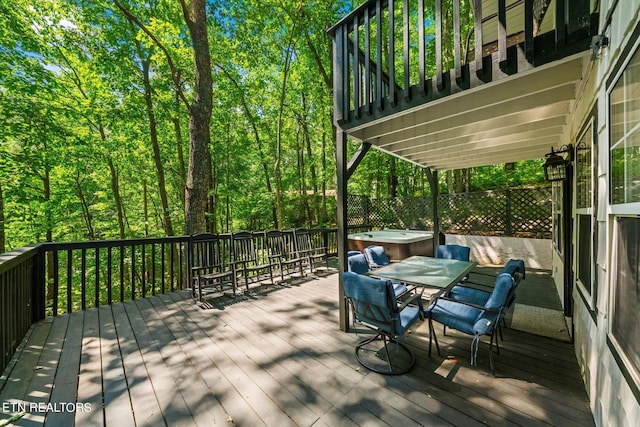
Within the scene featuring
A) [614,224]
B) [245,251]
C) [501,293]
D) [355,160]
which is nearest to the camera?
[614,224]

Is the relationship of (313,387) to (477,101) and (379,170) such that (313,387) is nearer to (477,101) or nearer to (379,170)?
(477,101)

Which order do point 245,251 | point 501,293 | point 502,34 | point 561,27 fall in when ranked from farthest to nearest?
point 245,251, point 501,293, point 502,34, point 561,27

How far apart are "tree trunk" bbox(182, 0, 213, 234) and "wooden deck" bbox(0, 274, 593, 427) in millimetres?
2355

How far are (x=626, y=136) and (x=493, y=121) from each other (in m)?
2.05

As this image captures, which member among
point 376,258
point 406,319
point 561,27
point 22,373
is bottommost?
point 22,373

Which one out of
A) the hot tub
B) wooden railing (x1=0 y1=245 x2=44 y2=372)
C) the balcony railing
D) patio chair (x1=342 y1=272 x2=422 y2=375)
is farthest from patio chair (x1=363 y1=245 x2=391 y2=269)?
wooden railing (x1=0 y1=245 x2=44 y2=372)

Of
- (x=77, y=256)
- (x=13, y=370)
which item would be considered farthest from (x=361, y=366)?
(x=77, y=256)

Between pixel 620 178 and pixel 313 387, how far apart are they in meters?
2.53

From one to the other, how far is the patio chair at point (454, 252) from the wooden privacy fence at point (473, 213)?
3995 mm

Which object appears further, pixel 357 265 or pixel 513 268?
pixel 357 265

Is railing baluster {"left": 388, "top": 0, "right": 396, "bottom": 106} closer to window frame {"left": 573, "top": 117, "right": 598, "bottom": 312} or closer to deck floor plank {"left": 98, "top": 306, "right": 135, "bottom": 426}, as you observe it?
window frame {"left": 573, "top": 117, "right": 598, "bottom": 312}

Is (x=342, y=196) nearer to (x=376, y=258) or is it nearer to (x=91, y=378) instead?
(x=376, y=258)

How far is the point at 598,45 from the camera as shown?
5.04 feet

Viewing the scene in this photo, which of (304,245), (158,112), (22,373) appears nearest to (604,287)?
(22,373)
